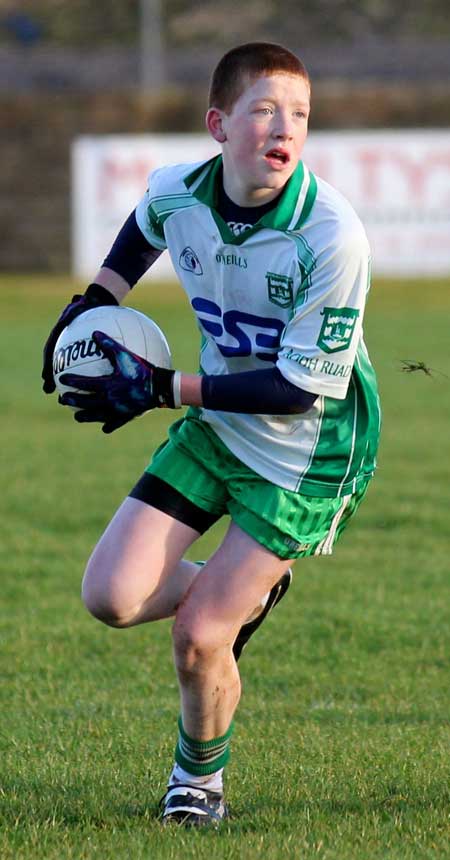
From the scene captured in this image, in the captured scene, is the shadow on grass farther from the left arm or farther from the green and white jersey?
the left arm

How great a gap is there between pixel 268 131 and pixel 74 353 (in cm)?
81

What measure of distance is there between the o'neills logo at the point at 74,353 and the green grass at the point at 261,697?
3.61 ft

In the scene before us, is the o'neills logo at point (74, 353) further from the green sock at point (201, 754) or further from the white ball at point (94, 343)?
the green sock at point (201, 754)

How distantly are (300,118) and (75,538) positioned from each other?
517 centimetres

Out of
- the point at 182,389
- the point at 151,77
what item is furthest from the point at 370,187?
the point at 182,389

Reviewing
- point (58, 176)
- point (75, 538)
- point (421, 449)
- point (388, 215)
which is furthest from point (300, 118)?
point (58, 176)

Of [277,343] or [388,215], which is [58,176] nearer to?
[388,215]

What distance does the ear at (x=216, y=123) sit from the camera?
432cm

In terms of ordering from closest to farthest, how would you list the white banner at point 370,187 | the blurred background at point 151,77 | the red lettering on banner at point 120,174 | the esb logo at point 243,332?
the esb logo at point 243,332 < the white banner at point 370,187 < the red lettering on banner at point 120,174 < the blurred background at point 151,77

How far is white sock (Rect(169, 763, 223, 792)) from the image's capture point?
4328mm

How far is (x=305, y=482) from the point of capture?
436 cm

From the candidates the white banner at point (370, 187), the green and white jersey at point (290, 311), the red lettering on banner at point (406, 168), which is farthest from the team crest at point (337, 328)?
the red lettering on banner at point (406, 168)

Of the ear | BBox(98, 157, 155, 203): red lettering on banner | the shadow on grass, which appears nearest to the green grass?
the shadow on grass

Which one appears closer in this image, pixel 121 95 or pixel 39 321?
pixel 39 321
